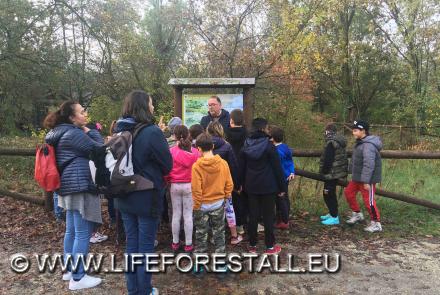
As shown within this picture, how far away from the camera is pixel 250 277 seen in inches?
166

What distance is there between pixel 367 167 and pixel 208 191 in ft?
8.45

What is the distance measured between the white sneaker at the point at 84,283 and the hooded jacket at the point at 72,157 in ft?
3.05

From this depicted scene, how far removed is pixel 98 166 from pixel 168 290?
56.0 inches

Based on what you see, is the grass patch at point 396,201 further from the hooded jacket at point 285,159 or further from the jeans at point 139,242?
the jeans at point 139,242

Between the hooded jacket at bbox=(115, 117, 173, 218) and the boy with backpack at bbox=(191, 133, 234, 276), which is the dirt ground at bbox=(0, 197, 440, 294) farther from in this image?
the hooded jacket at bbox=(115, 117, 173, 218)

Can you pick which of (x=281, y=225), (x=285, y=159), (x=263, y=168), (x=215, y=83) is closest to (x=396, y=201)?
(x=281, y=225)

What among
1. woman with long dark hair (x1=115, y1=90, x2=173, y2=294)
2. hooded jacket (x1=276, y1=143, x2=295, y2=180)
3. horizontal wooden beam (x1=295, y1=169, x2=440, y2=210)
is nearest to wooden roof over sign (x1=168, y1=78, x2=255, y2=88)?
hooded jacket (x1=276, y1=143, x2=295, y2=180)

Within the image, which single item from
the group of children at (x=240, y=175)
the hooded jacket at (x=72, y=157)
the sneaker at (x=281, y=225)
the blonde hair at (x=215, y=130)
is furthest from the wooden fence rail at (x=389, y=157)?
the hooded jacket at (x=72, y=157)

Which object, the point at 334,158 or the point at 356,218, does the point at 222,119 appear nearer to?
the point at 334,158

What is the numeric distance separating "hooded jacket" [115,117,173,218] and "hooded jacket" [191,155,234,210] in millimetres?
804

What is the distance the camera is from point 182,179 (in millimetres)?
4477

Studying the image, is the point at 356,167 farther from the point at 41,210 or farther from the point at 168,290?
the point at 41,210

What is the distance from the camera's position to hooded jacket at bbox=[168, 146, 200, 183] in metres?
4.45

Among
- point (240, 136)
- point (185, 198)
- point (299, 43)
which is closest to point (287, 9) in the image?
point (299, 43)
